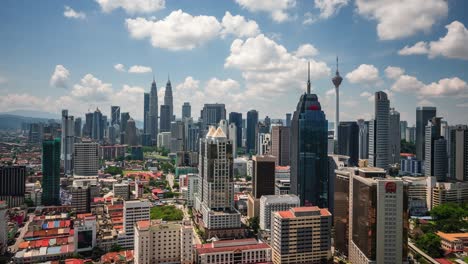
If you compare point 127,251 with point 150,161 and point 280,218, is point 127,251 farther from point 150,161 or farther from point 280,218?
point 150,161

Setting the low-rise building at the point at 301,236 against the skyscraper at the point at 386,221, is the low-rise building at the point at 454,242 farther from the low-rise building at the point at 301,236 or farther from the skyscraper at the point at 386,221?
the low-rise building at the point at 301,236

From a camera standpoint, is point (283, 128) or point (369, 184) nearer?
point (369, 184)

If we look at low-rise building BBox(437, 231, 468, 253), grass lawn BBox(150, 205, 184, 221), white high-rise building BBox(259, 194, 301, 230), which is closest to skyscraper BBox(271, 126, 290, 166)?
grass lawn BBox(150, 205, 184, 221)

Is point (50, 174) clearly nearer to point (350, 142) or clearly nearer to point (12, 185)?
point (12, 185)

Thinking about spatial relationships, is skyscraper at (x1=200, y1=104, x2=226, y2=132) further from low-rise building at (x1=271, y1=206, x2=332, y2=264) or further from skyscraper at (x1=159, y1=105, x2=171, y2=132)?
low-rise building at (x1=271, y1=206, x2=332, y2=264)

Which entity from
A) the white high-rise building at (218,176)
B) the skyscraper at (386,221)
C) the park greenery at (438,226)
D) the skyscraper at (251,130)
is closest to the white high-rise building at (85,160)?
the white high-rise building at (218,176)

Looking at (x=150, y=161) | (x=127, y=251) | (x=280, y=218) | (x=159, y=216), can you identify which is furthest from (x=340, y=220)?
(x=150, y=161)
